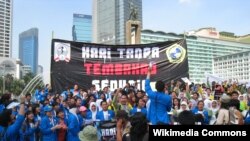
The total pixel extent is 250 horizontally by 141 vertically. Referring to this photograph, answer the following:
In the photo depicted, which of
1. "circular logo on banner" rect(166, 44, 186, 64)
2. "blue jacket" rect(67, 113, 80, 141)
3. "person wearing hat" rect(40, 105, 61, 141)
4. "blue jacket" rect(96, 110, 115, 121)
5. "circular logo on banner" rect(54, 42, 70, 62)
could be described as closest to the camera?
"blue jacket" rect(67, 113, 80, 141)

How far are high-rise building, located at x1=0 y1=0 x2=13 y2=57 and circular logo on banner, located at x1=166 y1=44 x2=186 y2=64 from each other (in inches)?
5927

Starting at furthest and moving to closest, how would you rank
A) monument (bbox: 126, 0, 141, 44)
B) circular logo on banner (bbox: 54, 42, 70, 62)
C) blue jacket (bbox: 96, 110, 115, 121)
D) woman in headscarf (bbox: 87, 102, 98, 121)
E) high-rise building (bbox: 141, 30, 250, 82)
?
high-rise building (bbox: 141, 30, 250, 82)
monument (bbox: 126, 0, 141, 44)
circular logo on banner (bbox: 54, 42, 70, 62)
woman in headscarf (bbox: 87, 102, 98, 121)
blue jacket (bbox: 96, 110, 115, 121)

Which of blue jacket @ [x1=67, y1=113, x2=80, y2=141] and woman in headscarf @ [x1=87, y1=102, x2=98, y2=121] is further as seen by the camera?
woman in headscarf @ [x1=87, y1=102, x2=98, y2=121]

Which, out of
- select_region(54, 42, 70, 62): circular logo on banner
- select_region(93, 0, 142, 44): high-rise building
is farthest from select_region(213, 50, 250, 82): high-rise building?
select_region(54, 42, 70, 62): circular logo on banner

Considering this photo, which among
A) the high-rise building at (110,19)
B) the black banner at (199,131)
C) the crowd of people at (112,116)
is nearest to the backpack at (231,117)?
the crowd of people at (112,116)

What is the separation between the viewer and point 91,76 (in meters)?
18.4

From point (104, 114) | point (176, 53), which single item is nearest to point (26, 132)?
point (104, 114)

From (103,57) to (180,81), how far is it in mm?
3839

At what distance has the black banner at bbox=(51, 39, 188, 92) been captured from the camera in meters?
18.1

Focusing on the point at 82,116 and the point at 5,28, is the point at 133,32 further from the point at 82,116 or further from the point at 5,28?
the point at 5,28

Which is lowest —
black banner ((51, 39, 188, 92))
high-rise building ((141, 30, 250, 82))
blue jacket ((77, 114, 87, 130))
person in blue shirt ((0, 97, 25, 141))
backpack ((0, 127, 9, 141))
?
blue jacket ((77, 114, 87, 130))

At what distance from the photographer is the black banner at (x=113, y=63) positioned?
18.1 metres

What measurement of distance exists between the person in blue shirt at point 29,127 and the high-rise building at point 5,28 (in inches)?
6205

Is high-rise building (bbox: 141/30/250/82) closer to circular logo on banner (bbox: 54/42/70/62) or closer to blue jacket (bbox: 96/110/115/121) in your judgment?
circular logo on banner (bbox: 54/42/70/62)
